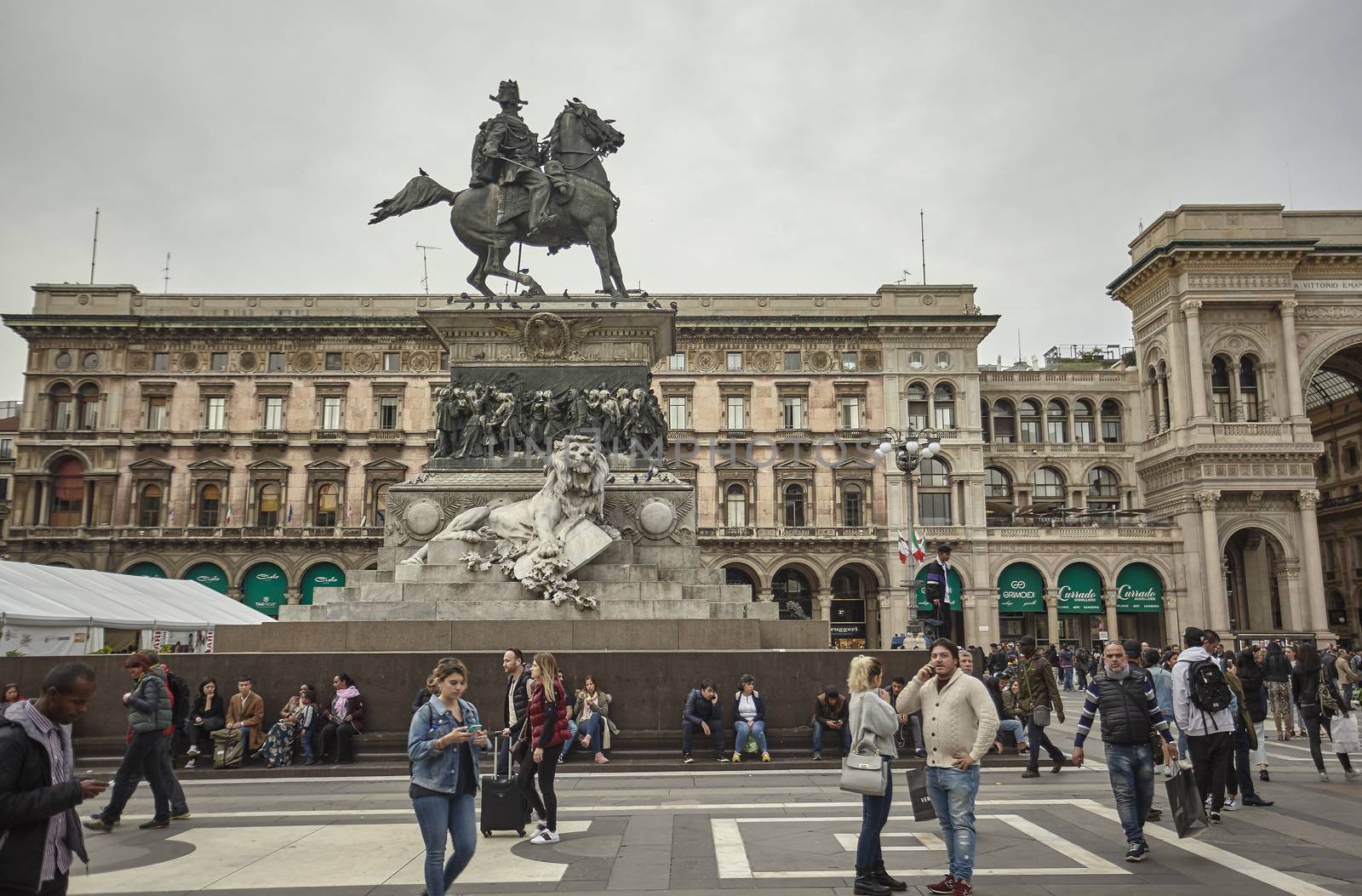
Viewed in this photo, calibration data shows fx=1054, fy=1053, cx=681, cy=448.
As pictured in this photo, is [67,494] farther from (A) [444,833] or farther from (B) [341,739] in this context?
(A) [444,833]

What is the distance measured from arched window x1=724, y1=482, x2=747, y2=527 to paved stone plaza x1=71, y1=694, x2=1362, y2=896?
41.9m

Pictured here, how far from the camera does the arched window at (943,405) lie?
54500mm

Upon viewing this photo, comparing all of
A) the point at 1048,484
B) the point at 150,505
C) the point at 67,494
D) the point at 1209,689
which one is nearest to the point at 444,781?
the point at 1209,689

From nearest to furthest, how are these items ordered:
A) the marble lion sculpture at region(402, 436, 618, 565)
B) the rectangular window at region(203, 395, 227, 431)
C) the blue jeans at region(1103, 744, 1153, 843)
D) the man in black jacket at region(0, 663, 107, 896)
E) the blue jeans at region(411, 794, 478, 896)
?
1. the man in black jacket at region(0, 663, 107, 896)
2. the blue jeans at region(411, 794, 478, 896)
3. the blue jeans at region(1103, 744, 1153, 843)
4. the marble lion sculpture at region(402, 436, 618, 565)
5. the rectangular window at region(203, 395, 227, 431)

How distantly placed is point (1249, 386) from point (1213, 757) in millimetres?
48826

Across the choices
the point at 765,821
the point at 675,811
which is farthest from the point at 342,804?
the point at 765,821

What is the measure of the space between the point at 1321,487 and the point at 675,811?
6595 centimetres

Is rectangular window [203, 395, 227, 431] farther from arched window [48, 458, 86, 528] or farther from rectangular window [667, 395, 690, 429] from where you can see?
rectangular window [667, 395, 690, 429]

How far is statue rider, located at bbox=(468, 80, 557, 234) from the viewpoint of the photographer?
643 inches

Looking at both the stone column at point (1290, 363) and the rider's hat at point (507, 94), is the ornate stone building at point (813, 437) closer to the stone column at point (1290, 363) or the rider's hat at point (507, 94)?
the stone column at point (1290, 363)

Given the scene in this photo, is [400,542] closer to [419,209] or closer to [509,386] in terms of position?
[509,386]

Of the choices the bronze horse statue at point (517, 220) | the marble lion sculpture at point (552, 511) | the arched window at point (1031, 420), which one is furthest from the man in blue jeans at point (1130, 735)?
the arched window at point (1031, 420)

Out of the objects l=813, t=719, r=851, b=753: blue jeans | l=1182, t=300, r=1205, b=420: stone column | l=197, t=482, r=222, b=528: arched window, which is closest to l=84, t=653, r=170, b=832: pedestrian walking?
l=813, t=719, r=851, b=753: blue jeans

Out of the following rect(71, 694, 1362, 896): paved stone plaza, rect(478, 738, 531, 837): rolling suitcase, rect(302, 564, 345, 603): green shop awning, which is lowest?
rect(71, 694, 1362, 896): paved stone plaza
